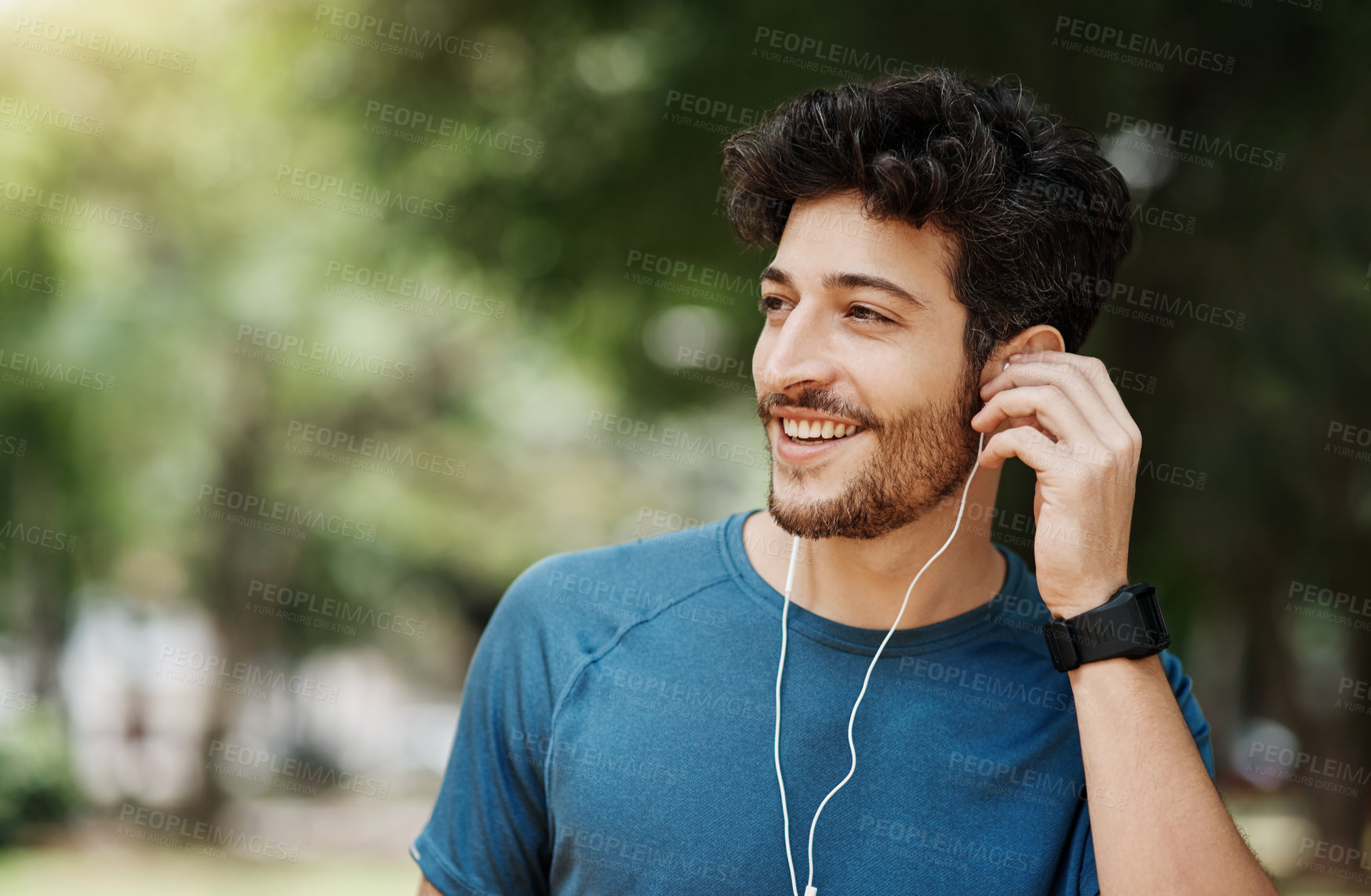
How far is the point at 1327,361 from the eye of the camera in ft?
19.8

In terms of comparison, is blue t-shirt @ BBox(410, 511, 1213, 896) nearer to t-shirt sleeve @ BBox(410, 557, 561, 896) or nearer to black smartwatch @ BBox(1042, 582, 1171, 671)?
t-shirt sleeve @ BBox(410, 557, 561, 896)

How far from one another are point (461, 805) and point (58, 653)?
1851 centimetres

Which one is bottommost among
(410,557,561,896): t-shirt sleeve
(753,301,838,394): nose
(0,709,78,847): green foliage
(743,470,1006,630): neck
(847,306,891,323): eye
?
(0,709,78,847): green foliage

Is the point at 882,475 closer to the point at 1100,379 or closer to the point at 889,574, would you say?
the point at 889,574

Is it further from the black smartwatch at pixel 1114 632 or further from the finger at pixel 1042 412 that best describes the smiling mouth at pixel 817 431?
the black smartwatch at pixel 1114 632

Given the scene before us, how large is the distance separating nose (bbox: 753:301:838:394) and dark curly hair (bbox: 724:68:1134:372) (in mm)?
282

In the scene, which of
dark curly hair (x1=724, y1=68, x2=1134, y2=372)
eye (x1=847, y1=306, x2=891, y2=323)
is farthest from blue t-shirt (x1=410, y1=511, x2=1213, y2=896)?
dark curly hair (x1=724, y1=68, x2=1134, y2=372)

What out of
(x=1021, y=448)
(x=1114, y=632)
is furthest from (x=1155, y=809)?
(x=1021, y=448)

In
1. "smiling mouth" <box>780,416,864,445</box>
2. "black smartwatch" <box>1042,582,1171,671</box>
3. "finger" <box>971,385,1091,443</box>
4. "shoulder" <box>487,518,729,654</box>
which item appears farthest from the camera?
"shoulder" <box>487,518,729,654</box>

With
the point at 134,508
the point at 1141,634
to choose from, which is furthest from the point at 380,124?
the point at 134,508

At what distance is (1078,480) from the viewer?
2.40 meters

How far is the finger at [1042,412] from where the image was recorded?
97.0 inches

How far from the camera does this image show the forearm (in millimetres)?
2193

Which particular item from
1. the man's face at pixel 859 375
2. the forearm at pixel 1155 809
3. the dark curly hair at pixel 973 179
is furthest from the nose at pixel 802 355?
the forearm at pixel 1155 809
